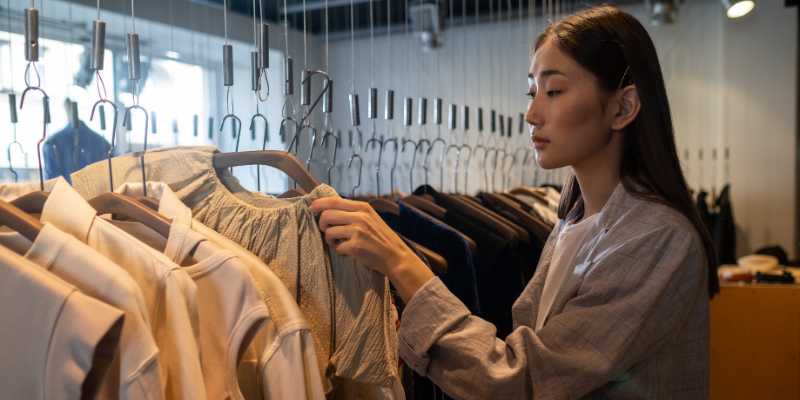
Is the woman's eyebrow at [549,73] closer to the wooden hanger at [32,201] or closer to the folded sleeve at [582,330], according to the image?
the folded sleeve at [582,330]

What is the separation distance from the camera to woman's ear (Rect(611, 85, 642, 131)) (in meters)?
0.93

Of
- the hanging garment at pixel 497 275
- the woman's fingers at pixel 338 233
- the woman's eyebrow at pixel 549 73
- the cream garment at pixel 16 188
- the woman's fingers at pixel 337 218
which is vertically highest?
the woman's eyebrow at pixel 549 73

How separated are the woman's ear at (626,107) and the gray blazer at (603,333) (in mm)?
129

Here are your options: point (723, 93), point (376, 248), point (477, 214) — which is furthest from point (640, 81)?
point (723, 93)

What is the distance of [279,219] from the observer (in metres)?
0.98

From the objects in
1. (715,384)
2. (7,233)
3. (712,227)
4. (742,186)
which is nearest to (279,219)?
(7,233)

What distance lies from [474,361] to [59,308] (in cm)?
47

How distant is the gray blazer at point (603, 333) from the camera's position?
809 mm

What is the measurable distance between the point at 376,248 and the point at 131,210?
35 centimetres

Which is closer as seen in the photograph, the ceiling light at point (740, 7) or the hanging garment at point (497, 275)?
the hanging garment at point (497, 275)

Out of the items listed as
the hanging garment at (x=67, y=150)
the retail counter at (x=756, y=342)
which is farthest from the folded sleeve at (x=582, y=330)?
the hanging garment at (x=67, y=150)

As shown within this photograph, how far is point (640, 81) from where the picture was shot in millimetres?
924

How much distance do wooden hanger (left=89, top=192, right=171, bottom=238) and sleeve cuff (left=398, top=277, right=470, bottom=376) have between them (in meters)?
0.35

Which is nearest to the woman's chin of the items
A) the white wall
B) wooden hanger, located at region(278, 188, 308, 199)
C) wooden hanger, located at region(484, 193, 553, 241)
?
wooden hanger, located at region(278, 188, 308, 199)
